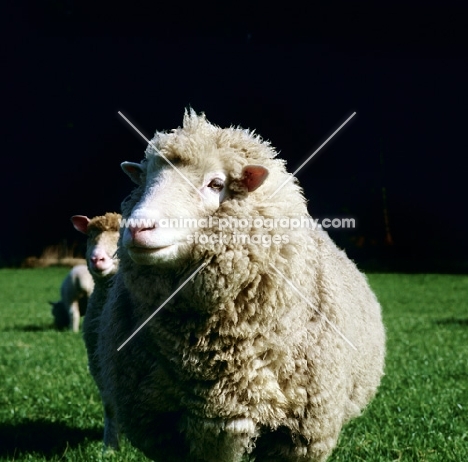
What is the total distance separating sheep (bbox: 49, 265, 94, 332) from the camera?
10.1m

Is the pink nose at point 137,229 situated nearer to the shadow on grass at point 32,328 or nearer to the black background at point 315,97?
the shadow on grass at point 32,328

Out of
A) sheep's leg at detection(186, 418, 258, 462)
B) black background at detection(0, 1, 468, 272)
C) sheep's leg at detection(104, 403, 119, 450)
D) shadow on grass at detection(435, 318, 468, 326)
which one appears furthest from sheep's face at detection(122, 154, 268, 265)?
black background at detection(0, 1, 468, 272)

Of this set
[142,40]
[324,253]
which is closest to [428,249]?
[142,40]

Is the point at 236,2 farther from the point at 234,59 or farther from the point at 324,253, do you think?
the point at 324,253

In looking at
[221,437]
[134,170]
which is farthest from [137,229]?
[221,437]

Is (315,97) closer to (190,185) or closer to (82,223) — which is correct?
(82,223)

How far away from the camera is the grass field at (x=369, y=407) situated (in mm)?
3707

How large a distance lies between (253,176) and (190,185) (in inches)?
9.7

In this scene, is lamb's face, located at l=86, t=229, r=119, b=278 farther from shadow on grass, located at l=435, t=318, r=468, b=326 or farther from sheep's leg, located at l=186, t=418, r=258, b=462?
shadow on grass, located at l=435, t=318, r=468, b=326

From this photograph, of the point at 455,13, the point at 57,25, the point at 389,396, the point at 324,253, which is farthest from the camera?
the point at 57,25

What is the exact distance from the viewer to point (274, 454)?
104 inches

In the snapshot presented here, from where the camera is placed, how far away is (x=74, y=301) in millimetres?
10070

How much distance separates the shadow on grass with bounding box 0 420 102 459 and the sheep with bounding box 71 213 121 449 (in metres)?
0.26

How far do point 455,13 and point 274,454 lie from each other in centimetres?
1871
